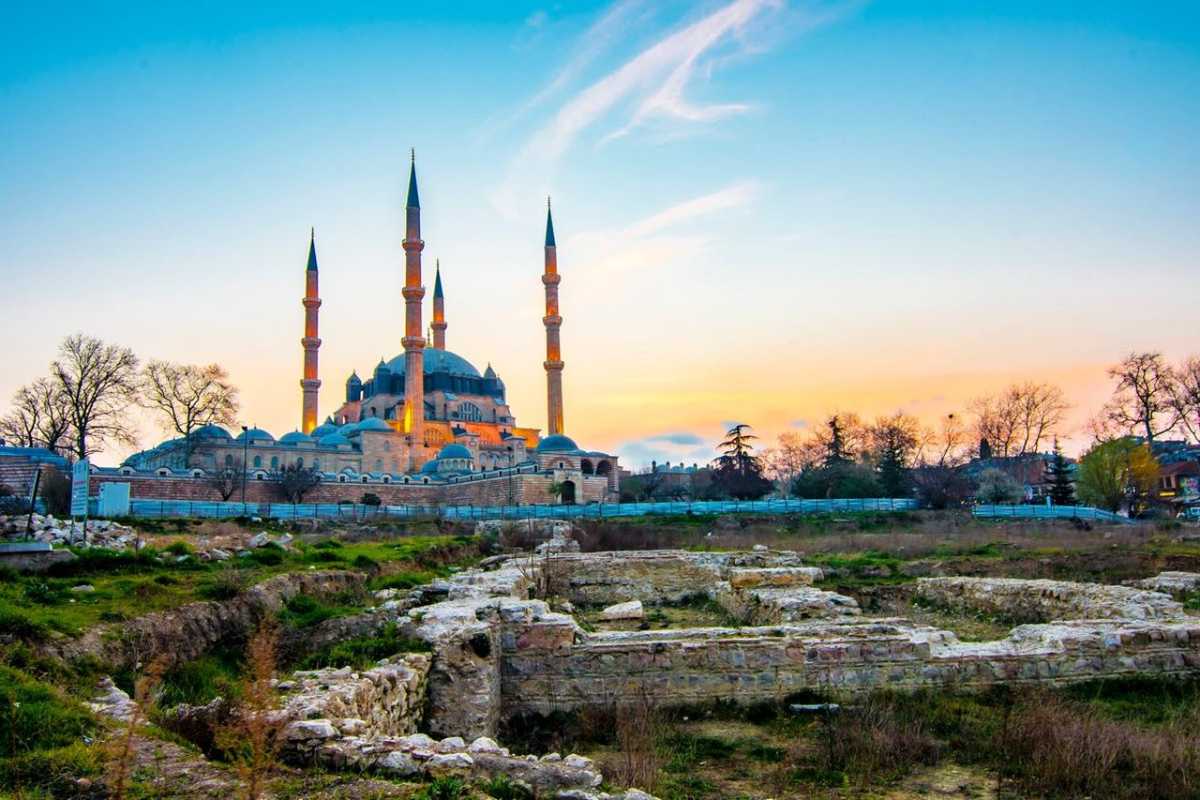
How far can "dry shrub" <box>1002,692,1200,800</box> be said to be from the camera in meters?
4.73

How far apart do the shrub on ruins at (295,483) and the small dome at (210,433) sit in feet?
20.7

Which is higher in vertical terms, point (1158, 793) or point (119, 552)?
point (119, 552)

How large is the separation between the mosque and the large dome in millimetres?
105

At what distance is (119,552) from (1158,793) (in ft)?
34.3

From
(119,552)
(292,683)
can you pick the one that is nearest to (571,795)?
(292,683)

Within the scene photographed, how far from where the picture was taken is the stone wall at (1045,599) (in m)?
9.04

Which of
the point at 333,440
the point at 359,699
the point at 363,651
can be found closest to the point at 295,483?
the point at 333,440

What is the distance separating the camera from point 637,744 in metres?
5.68

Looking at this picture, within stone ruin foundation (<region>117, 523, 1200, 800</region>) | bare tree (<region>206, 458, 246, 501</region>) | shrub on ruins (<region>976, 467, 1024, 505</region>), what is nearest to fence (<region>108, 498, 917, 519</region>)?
shrub on ruins (<region>976, 467, 1024, 505</region>)

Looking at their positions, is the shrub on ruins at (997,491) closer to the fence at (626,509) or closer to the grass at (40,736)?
the fence at (626,509)

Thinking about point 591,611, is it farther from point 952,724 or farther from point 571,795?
point 571,795

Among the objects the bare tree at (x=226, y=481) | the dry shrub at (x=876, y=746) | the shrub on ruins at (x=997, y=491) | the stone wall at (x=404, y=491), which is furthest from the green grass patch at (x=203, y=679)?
the shrub on ruins at (x=997, y=491)

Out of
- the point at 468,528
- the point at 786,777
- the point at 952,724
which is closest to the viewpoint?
the point at 786,777

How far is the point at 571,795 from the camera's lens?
3.68 m
